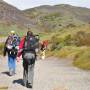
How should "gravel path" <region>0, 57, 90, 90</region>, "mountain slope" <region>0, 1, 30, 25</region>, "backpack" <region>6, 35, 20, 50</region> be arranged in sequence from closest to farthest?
"gravel path" <region>0, 57, 90, 90</region>, "backpack" <region>6, 35, 20, 50</region>, "mountain slope" <region>0, 1, 30, 25</region>

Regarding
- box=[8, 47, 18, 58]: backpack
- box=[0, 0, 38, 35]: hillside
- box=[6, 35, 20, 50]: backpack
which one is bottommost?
box=[0, 0, 38, 35]: hillside

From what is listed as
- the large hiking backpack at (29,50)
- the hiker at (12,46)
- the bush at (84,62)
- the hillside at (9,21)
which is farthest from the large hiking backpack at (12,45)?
the hillside at (9,21)

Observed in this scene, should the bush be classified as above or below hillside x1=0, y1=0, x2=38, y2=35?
above

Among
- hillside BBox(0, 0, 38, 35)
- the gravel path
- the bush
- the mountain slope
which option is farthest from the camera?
the mountain slope

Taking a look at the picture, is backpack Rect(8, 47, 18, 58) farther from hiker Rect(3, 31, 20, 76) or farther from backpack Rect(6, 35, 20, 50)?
backpack Rect(6, 35, 20, 50)

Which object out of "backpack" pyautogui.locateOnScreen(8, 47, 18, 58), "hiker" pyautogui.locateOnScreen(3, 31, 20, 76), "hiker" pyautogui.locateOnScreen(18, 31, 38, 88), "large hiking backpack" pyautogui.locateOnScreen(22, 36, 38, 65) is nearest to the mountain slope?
"hiker" pyautogui.locateOnScreen(3, 31, 20, 76)

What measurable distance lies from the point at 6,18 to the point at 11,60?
355ft

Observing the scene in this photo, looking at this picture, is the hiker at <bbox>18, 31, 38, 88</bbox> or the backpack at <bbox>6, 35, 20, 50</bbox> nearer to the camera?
the hiker at <bbox>18, 31, 38, 88</bbox>

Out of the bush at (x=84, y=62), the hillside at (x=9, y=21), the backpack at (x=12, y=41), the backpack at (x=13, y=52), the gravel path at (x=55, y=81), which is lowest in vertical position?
the hillside at (x=9, y=21)

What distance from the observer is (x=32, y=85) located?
22.2 m

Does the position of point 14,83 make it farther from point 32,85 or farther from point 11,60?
point 11,60

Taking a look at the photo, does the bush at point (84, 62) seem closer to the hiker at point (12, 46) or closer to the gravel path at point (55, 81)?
the gravel path at point (55, 81)

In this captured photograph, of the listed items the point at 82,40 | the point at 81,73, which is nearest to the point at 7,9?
the point at 82,40

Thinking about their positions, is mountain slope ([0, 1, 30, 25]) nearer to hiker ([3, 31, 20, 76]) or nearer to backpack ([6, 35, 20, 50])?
hiker ([3, 31, 20, 76])
